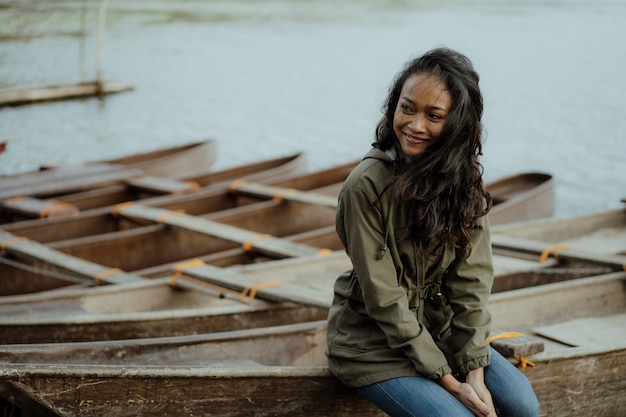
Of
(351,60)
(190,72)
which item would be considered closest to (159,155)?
(190,72)

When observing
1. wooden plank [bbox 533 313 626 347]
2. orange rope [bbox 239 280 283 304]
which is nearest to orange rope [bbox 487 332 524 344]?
wooden plank [bbox 533 313 626 347]

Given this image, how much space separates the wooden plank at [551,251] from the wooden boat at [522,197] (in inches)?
45.4

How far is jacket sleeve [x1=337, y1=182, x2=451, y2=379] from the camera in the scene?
2.72 meters

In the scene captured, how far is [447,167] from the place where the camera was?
2768 millimetres

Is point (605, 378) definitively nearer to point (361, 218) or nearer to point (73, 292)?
point (361, 218)

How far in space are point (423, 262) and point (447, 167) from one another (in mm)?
316

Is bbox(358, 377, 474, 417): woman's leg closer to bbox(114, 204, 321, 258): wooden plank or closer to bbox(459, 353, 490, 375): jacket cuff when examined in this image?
bbox(459, 353, 490, 375): jacket cuff

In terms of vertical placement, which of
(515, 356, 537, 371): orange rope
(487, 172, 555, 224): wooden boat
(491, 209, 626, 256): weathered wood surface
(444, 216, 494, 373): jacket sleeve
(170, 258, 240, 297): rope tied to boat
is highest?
(444, 216, 494, 373): jacket sleeve

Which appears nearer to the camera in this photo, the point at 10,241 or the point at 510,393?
the point at 510,393

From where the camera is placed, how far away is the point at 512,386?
2.86m

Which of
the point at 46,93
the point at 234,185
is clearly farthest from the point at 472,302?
the point at 46,93

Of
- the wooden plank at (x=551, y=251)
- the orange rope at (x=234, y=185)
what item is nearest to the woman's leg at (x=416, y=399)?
the wooden plank at (x=551, y=251)

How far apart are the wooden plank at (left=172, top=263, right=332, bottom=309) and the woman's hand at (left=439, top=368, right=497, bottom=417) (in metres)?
1.41

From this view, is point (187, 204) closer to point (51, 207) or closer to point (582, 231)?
point (51, 207)
